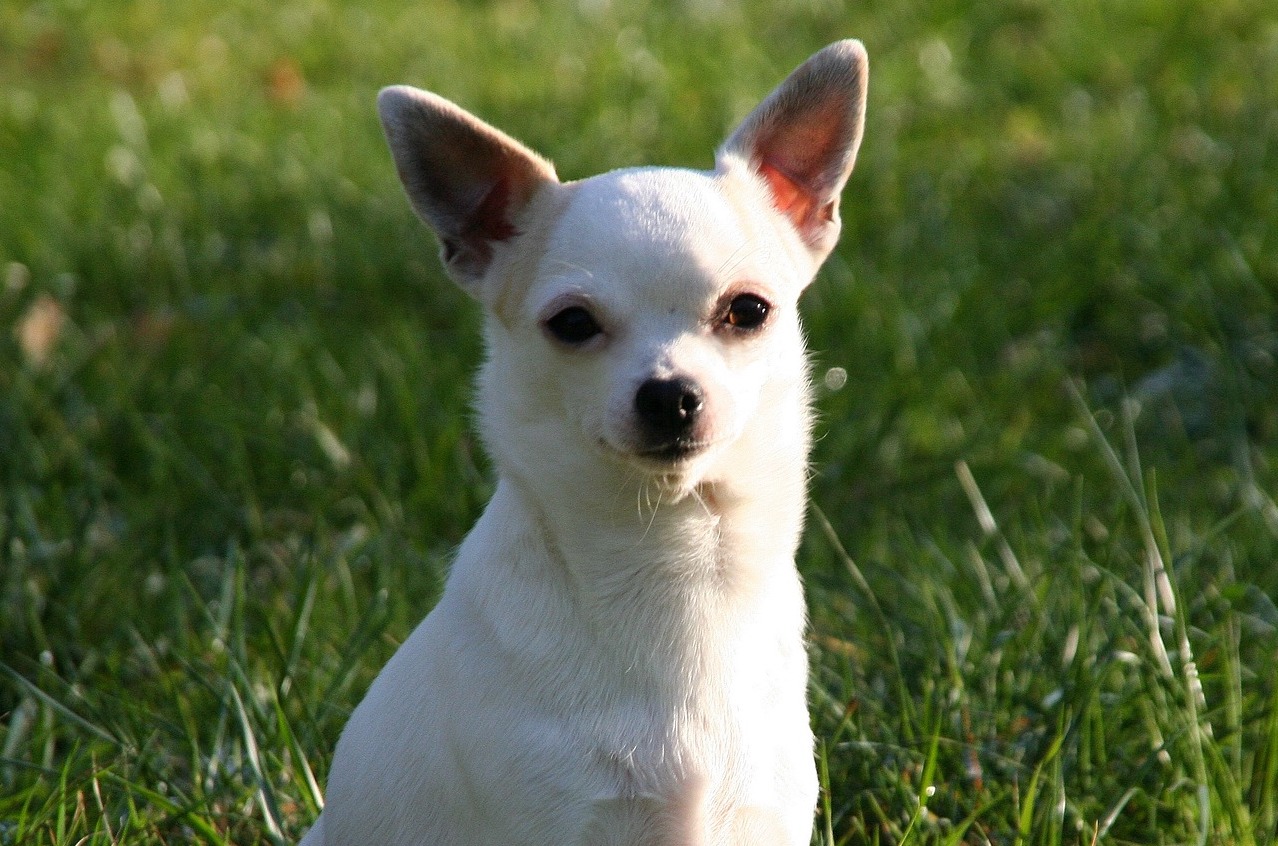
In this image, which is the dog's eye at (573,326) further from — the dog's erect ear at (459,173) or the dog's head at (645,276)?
the dog's erect ear at (459,173)

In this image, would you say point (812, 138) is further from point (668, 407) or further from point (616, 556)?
point (616, 556)

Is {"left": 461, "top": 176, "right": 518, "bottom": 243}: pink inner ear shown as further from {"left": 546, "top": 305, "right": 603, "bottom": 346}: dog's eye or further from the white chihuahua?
{"left": 546, "top": 305, "right": 603, "bottom": 346}: dog's eye

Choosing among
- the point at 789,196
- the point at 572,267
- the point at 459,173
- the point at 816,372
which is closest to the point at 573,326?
the point at 572,267

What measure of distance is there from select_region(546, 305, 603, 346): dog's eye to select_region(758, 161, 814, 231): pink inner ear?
571 mm

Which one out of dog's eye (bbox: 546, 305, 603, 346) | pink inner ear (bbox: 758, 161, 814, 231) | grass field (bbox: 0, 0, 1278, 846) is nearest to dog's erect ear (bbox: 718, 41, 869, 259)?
pink inner ear (bbox: 758, 161, 814, 231)

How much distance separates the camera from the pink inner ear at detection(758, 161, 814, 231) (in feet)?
9.76

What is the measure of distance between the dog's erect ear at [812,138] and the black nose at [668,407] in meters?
0.61

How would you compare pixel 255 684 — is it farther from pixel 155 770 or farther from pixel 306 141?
pixel 306 141

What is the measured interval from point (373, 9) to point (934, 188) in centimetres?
393

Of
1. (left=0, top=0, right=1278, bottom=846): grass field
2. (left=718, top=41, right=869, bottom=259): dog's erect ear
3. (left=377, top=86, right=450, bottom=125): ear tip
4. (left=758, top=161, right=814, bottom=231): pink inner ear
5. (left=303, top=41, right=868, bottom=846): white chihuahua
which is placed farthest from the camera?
(left=0, top=0, right=1278, bottom=846): grass field

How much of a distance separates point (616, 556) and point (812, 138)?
920mm

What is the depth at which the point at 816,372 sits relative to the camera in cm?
505

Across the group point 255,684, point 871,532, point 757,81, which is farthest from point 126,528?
point 757,81

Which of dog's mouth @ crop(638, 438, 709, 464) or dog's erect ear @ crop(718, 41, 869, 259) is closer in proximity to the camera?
dog's mouth @ crop(638, 438, 709, 464)
